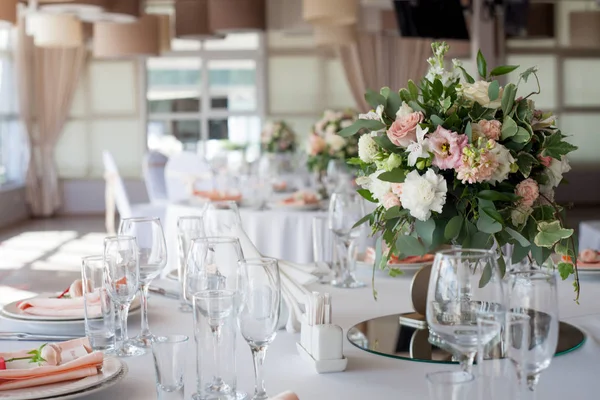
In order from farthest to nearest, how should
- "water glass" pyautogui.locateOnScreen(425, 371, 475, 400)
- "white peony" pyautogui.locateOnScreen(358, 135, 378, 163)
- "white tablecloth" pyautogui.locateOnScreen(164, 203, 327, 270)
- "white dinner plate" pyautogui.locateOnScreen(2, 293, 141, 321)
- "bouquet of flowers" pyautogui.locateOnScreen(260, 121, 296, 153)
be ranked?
"bouquet of flowers" pyautogui.locateOnScreen(260, 121, 296, 153)
"white tablecloth" pyautogui.locateOnScreen(164, 203, 327, 270)
"white dinner plate" pyautogui.locateOnScreen(2, 293, 141, 321)
"white peony" pyautogui.locateOnScreen(358, 135, 378, 163)
"water glass" pyautogui.locateOnScreen(425, 371, 475, 400)

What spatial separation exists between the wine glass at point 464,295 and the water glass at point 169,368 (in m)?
0.42

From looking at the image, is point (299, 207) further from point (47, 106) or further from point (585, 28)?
point (585, 28)

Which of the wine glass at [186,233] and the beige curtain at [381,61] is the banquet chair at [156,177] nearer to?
the beige curtain at [381,61]

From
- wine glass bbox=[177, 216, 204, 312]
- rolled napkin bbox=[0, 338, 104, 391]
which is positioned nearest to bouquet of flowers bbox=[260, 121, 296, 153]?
wine glass bbox=[177, 216, 204, 312]

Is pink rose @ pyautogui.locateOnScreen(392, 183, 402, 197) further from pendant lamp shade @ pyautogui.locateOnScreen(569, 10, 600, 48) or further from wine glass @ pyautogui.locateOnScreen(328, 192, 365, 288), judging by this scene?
pendant lamp shade @ pyautogui.locateOnScreen(569, 10, 600, 48)

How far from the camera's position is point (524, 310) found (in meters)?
1.27

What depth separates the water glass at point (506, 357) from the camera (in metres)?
1.25

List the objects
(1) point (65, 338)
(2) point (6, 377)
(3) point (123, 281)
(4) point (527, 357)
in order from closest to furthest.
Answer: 1. (4) point (527, 357)
2. (2) point (6, 377)
3. (3) point (123, 281)
4. (1) point (65, 338)

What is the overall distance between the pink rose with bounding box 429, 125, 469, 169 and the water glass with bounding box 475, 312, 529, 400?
1.29 feet

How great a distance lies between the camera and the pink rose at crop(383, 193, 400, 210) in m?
1.90

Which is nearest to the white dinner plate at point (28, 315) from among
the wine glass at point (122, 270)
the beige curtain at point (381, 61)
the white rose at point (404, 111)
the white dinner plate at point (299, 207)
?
the wine glass at point (122, 270)

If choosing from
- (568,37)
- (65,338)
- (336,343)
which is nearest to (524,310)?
(336,343)

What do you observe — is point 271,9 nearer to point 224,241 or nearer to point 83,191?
point 83,191

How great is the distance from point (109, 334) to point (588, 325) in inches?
43.6
